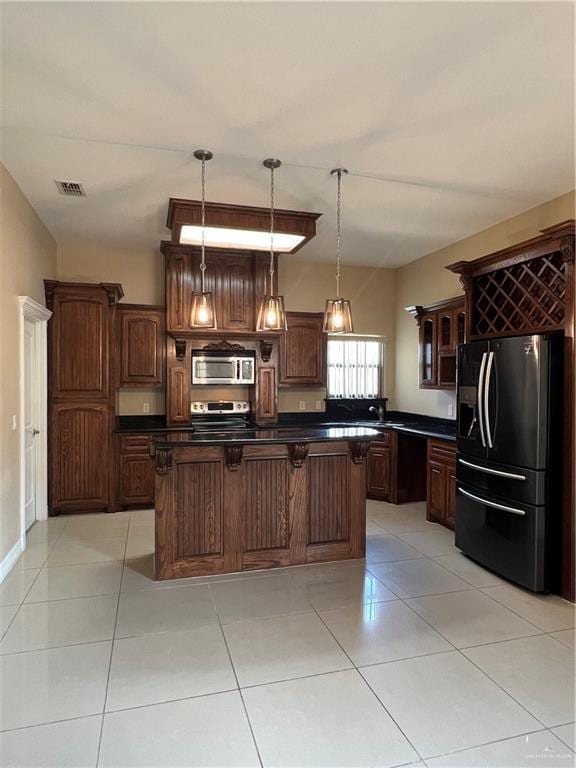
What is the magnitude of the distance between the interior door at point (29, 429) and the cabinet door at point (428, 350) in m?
4.17

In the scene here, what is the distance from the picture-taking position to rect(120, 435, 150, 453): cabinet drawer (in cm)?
515

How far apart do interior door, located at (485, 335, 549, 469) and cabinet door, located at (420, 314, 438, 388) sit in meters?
1.86

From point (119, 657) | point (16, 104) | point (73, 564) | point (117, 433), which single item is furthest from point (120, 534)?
point (16, 104)

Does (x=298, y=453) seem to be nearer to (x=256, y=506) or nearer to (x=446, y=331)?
(x=256, y=506)

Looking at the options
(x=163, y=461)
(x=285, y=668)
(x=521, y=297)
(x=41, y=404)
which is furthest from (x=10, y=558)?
(x=521, y=297)

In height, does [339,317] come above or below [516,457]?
above

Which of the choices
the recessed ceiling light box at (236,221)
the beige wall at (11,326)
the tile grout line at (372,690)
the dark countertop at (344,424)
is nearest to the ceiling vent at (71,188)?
the beige wall at (11,326)

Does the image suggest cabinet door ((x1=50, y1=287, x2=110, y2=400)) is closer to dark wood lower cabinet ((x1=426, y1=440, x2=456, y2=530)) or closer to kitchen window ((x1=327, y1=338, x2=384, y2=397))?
kitchen window ((x1=327, y1=338, x2=384, y2=397))

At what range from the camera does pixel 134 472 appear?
5180 mm

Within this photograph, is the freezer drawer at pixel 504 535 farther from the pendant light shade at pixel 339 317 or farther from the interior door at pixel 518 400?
the pendant light shade at pixel 339 317

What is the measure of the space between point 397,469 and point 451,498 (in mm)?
1047

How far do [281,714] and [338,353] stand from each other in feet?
15.6

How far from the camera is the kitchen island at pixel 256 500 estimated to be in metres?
3.37

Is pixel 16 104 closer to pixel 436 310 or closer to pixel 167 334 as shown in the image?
pixel 167 334
